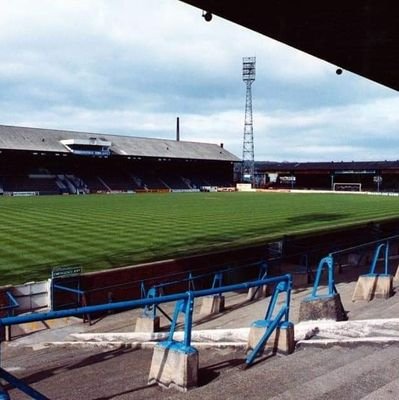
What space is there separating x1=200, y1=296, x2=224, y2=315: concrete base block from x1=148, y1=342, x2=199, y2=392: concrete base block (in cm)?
587

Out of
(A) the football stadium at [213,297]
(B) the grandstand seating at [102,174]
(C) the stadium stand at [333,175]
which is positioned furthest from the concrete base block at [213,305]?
(C) the stadium stand at [333,175]

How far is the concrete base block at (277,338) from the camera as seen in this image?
6.02m

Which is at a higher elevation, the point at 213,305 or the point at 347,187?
the point at 347,187

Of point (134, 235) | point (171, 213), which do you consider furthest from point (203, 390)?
point (171, 213)

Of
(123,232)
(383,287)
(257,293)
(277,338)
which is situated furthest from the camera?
(123,232)

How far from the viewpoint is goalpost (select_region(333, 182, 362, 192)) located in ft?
297

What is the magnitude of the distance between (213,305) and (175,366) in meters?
6.11

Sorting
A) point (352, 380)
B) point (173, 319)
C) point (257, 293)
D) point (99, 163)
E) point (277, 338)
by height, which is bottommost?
point (257, 293)

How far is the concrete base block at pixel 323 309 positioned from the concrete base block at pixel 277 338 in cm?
174

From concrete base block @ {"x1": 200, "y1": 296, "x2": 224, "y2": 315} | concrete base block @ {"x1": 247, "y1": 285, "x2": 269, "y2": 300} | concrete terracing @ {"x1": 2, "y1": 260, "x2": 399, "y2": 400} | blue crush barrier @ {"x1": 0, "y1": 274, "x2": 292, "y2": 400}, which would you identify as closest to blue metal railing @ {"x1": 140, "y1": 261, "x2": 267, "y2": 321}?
concrete base block @ {"x1": 247, "y1": 285, "x2": 269, "y2": 300}

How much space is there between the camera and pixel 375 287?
945 cm

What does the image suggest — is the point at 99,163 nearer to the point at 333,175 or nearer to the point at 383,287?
the point at 333,175

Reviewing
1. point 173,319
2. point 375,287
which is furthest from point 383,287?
point 173,319

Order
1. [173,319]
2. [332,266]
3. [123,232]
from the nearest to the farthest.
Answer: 1. [173,319]
2. [332,266]
3. [123,232]
